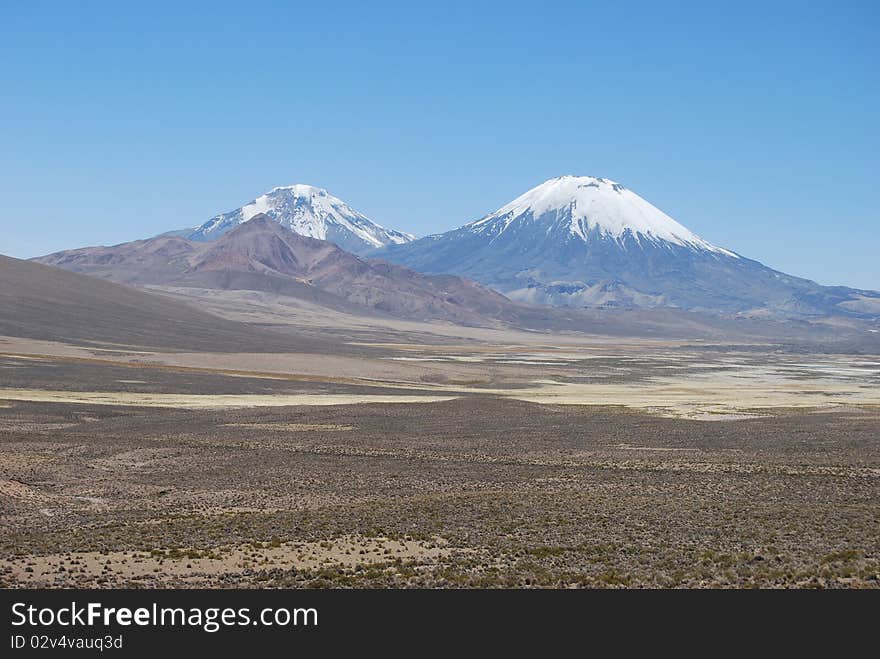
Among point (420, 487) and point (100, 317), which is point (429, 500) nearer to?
point (420, 487)

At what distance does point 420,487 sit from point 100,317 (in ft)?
388

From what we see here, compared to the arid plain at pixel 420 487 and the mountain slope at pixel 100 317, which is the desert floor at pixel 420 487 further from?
the mountain slope at pixel 100 317

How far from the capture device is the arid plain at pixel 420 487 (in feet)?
70.6

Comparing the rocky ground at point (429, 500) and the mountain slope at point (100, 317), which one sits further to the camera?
the mountain slope at point (100, 317)

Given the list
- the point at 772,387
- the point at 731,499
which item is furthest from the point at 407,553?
the point at 772,387

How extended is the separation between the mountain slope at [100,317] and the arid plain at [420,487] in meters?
42.6

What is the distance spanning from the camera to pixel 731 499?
3122 cm

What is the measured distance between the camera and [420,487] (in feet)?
113

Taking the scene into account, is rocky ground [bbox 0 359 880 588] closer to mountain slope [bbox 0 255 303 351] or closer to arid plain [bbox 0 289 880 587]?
arid plain [bbox 0 289 880 587]

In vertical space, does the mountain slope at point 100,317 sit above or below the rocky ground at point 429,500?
above

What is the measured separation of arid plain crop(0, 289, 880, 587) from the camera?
70.6ft

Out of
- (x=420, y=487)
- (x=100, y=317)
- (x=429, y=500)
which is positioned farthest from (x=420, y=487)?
(x=100, y=317)

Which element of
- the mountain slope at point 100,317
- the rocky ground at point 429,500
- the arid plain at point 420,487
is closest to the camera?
the rocky ground at point 429,500

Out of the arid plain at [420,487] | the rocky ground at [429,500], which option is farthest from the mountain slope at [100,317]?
the rocky ground at [429,500]
